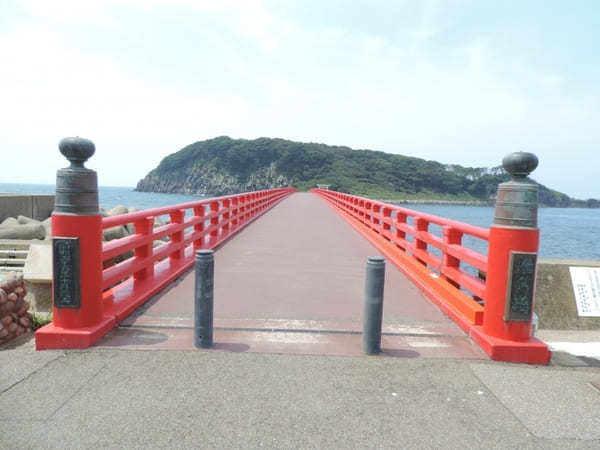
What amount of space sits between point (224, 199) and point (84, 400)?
385 inches

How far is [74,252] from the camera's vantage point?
442cm

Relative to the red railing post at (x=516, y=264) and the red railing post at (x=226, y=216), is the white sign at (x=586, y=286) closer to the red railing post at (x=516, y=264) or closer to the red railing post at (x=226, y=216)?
the red railing post at (x=516, y=264)

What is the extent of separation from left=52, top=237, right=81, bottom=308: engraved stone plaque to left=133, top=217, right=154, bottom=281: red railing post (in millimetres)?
1829

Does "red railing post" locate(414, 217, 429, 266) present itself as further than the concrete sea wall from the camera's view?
No

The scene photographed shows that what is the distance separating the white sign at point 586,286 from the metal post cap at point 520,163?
227 inches

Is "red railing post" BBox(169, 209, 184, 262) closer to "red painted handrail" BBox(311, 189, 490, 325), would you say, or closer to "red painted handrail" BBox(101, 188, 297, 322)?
"red painted handrail" BBox(101, 188, 297, 322)

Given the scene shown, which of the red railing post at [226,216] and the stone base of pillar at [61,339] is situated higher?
the red railing post at [226,216]

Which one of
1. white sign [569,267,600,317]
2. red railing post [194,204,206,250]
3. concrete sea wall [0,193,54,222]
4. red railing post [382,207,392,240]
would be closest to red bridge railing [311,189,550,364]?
red railing post [382,207,392,240]

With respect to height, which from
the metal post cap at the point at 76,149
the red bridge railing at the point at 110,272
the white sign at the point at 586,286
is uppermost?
the metal post cap at the point at 76,149

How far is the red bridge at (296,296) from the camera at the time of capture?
4430mm

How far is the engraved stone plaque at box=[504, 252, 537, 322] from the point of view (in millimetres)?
4383

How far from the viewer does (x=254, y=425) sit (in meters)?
3.13

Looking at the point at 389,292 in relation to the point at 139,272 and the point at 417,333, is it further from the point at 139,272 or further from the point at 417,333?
the point at 139,272

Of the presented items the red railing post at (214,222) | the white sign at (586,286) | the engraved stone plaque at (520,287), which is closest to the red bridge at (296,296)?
A: the engraved stone plaque at (520,287)
